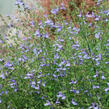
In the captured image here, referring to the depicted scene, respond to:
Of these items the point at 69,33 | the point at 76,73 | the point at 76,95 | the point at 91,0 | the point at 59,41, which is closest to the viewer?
the point at 76,95

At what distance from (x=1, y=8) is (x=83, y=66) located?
23.4 ft

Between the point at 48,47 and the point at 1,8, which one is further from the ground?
the point at 1,8

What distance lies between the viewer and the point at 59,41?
283cm

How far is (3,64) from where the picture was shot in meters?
3.05

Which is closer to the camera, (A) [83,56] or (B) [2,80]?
(A) [83,56]

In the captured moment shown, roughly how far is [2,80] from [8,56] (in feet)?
1.05

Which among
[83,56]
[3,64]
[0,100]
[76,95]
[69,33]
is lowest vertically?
[76,95]

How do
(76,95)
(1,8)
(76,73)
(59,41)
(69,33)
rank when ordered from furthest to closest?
(1,8) < (69,33) < (59,41) < (76,73) < (76,95)

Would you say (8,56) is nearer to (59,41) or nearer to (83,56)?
(59,41)

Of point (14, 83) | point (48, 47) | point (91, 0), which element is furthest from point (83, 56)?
point (91, 0)

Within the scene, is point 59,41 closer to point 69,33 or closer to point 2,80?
point 69,33

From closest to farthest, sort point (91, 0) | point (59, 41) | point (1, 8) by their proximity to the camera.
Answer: point (59, 41) → point (91, 0) → point (1, 8)

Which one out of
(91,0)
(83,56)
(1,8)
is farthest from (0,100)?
(1,8)

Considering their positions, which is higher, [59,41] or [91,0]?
[91,0]
